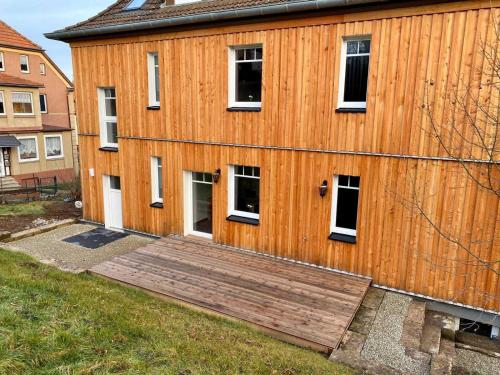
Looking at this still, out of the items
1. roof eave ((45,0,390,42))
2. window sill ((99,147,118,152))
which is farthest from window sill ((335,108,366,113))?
window sill ((99,147,118,152))

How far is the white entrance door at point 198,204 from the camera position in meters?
11.2

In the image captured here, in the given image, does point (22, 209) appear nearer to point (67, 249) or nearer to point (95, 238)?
point (95, 238)

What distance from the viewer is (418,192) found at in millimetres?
8008

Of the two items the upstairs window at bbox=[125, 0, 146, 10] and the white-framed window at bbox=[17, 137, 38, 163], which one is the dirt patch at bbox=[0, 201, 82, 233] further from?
the white-framed window at bbox=[17, 137, 38, 163]

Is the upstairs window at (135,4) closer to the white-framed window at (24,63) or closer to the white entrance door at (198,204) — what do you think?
the white entrance door at (198,204)

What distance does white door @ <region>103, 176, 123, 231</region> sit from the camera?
13242 millimetres

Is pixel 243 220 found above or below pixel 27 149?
below

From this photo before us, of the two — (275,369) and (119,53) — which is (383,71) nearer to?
(275,369)

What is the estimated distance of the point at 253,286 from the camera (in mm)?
8320

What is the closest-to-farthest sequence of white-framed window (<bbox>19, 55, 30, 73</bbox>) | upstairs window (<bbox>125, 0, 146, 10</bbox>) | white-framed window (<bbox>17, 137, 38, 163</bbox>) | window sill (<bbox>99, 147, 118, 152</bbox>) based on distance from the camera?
upstairs window (<bbox>125, 0, 146, 10</bbox>), window sill (<bbox>99, 147, 118, 152</bbox>), white-framed window (<bbox>17, 137, 38, 163</bbox>), white-framed window (<bbox>19, 55, 30, 73</bbox>)

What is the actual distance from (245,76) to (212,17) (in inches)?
65.1

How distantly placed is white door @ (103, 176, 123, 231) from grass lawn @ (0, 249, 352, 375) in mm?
5792

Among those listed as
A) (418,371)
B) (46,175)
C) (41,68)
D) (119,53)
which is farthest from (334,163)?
(41,68)

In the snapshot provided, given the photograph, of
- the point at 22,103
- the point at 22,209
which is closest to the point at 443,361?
the point at 22,209
